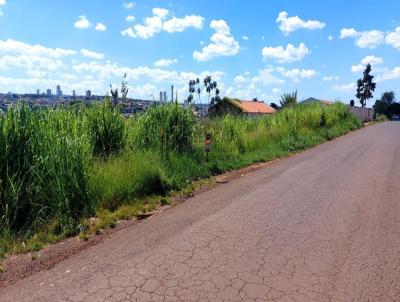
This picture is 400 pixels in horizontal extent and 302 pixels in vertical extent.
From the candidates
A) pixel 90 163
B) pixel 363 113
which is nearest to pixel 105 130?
pixel 90 163

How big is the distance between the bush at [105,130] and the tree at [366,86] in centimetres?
7791

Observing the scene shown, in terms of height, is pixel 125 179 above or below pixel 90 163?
below

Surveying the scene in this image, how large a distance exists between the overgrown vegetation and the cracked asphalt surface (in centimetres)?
91

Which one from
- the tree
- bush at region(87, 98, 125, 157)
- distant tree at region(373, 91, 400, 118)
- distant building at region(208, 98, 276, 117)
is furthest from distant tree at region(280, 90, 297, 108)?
distant tree at region(373, 91, 400, 118)

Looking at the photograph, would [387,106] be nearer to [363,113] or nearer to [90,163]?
[363,113]

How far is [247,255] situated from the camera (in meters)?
5.30

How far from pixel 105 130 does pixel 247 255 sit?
5826 millimetres

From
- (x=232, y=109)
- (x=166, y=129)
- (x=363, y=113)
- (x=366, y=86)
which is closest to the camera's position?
(x=166, y=129)

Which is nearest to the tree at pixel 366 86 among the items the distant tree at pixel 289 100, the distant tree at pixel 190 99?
the distant tree at pixel 289 100

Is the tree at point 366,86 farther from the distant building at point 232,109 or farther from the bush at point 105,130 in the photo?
the bush at point 105,130

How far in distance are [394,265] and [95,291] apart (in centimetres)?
340

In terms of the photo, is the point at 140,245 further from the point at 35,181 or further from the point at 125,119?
the point at 125,119

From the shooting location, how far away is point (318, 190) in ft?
30.7

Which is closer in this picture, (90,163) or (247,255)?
(247,255)
